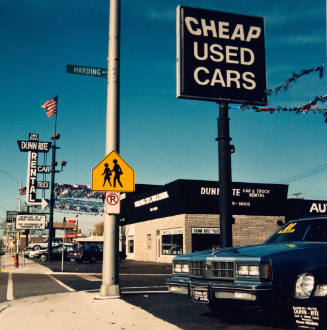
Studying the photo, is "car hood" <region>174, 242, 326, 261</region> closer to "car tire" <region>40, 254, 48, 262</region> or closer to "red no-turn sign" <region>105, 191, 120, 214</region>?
"red no-turn sign" <region>105, 191, 120, 214</region>

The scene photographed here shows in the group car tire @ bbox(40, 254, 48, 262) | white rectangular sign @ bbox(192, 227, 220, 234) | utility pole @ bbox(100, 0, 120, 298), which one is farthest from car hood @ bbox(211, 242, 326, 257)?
car tire @ bbox(40, 254, 48, 262)

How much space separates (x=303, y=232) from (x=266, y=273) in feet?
5.29

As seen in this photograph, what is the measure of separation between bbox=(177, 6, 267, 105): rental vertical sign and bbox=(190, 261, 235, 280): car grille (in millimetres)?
6834

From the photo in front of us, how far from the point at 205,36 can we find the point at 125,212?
36587 mm

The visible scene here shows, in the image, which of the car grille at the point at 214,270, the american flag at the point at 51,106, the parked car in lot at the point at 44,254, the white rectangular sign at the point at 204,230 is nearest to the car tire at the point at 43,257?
the parked car in lot at the point at 44,254

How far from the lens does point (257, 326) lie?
6707 mm

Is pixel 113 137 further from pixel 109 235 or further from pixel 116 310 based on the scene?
pixel 116 310

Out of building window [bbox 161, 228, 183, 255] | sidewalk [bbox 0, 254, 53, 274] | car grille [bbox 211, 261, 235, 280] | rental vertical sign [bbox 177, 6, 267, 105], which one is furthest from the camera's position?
building window [bbox 161, 228, 183, 255]

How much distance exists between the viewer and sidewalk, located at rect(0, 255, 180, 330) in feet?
23.5

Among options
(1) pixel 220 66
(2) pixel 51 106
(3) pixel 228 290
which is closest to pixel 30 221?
(2) pixel 51 106

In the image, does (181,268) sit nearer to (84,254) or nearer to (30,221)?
(30,221)

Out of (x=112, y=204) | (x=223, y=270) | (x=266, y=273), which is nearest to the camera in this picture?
(x=266, y=273)

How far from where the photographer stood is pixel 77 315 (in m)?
8.13

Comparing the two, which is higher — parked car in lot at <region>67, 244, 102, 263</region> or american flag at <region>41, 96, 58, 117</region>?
→ american flag at <region>41, 96, 58, 117</region>
